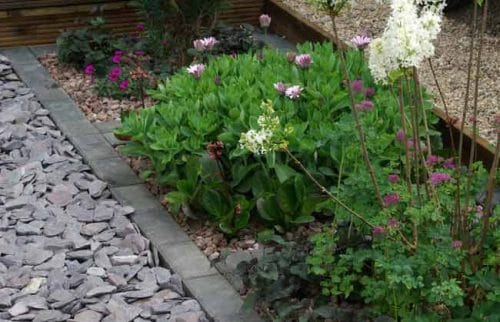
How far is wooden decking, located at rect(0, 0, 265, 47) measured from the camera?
6934 mm

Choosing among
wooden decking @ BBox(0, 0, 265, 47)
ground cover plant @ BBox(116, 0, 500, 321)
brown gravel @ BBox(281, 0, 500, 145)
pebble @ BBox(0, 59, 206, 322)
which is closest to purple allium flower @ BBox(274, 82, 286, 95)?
ground cover plant @ BBox(116, 0, 500, 321)

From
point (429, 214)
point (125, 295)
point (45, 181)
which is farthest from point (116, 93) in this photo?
point (429, 214)

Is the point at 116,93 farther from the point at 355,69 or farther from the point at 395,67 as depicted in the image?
the point at 395,67

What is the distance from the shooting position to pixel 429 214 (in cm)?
290

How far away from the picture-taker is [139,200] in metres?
4.45

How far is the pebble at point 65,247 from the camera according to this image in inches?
140

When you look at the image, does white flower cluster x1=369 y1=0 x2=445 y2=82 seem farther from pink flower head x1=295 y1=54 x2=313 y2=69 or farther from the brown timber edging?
the brown timber edging

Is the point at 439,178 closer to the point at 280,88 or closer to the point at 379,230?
the point at 379,230

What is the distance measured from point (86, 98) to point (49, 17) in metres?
1.39

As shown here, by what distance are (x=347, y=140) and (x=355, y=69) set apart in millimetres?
1429

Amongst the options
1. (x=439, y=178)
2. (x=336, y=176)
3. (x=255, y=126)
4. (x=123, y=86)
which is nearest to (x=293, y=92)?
(x=255, y=126)

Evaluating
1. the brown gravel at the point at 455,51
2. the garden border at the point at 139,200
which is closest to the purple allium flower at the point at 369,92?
the brown gravel at the point at 455,51

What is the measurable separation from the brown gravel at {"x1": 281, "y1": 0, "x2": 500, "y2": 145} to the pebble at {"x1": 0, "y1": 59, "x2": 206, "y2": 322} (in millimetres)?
1810

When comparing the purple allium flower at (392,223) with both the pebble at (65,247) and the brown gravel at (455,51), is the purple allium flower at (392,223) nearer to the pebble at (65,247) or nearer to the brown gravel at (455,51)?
the pebble at (65,247)
